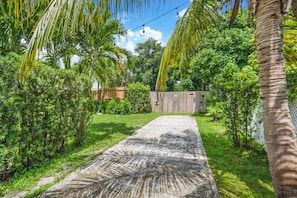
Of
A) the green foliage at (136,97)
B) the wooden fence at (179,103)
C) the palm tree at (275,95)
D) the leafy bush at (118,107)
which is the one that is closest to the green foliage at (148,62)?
the wooden fence at (179,103)

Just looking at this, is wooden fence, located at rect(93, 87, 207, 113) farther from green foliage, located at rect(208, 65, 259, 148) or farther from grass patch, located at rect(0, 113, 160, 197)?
grass patch, located at rect(0, 113, 160, 197)

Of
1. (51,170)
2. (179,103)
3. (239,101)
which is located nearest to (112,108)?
(179,103)

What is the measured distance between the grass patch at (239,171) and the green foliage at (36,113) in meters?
2.95

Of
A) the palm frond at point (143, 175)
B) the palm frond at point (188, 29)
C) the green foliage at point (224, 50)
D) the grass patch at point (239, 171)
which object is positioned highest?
the green foliage at point (224, 50)

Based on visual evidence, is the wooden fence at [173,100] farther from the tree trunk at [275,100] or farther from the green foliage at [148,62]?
the tree trunk at [275,100]

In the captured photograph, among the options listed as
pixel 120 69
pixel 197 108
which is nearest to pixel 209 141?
pixel 120 69

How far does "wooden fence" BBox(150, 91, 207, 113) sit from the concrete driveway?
33.5ft

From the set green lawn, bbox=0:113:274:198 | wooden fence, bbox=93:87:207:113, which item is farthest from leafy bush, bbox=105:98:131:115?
green lawn, bbox=0:113:274:198

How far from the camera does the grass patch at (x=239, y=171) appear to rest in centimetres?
273

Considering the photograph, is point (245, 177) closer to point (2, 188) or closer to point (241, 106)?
point (241, 106)

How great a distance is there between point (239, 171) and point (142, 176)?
1.73m

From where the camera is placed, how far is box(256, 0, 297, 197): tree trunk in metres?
1.39

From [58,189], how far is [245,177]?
2.84m

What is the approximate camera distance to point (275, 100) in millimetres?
1515
